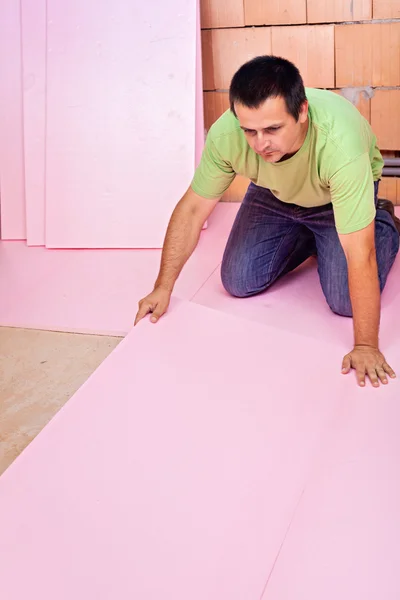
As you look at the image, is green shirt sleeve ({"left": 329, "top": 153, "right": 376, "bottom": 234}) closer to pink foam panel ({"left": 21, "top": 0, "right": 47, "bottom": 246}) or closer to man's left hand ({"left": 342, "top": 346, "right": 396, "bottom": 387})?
man's left hand ({"left": 342, "top": 346, "right": 396, "bottom": 387})

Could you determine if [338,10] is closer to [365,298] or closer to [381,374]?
[365,298]

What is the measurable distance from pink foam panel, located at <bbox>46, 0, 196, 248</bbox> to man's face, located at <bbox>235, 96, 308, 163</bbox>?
4.49ft

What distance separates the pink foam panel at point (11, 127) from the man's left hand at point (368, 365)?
6.95 feet

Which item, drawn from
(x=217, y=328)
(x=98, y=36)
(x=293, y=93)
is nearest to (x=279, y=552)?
(x=217, y=328)

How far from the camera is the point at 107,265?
3.52 meters

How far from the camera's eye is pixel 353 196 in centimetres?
227

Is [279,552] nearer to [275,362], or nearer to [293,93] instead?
[275,362]

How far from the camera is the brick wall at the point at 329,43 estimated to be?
11.4 ft

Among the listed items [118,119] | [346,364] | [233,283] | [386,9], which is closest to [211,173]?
[233,283]

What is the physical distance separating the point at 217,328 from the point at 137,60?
1583mm

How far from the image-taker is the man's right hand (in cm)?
258

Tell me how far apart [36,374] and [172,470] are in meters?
0.97

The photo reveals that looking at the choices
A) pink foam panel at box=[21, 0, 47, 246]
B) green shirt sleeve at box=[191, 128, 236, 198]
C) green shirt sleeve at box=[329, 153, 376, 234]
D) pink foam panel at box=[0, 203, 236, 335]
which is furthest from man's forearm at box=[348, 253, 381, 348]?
pink foam panel at box=[21, 0, 47, 246]

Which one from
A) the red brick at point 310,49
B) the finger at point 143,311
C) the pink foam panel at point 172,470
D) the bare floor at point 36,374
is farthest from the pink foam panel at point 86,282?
the red brick at point 310,49
